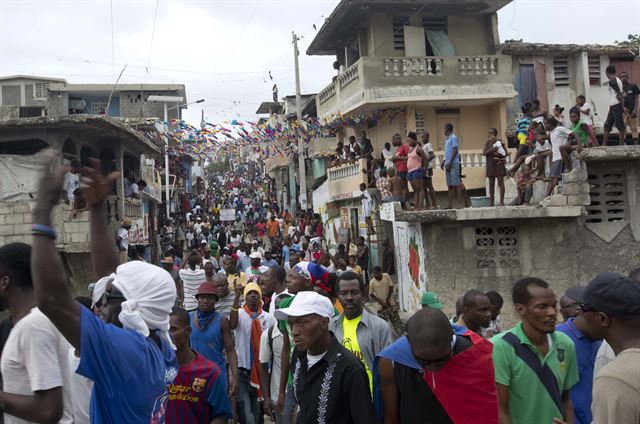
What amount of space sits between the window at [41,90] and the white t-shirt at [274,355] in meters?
31.0

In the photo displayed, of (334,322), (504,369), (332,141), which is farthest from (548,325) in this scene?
(332,141)

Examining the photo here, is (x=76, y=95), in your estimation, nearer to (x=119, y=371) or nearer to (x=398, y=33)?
(x=398, y=33)

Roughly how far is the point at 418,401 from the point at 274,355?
113 inches

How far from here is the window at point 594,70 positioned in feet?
69.1

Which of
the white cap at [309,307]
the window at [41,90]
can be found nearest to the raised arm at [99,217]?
the white cap at [309,307]

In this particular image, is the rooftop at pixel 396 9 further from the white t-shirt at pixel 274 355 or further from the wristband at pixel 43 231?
the wristband at pixel 43 231

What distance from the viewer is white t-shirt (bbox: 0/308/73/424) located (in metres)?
2.75

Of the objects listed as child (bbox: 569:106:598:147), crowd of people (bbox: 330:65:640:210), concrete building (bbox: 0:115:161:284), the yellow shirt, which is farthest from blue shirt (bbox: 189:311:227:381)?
concrete building (bbox: 0:115:161:284)

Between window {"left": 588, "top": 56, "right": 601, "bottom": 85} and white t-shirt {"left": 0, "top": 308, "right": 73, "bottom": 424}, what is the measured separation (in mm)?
21181

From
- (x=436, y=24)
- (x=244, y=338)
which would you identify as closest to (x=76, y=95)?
(x=436, y=24)

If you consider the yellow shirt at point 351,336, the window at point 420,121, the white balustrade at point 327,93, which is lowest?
the yellow shirt at point 351,336

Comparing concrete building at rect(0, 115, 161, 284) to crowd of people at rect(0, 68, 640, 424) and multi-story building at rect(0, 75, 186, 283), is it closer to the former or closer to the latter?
multi-story building at rect(0, 75, 186, 283)

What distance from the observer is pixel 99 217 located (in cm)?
340

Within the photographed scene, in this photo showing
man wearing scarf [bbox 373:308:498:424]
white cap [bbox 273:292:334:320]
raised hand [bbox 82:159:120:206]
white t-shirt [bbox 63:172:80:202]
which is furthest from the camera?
white t-shirt [bbox 63:172:80:202]
